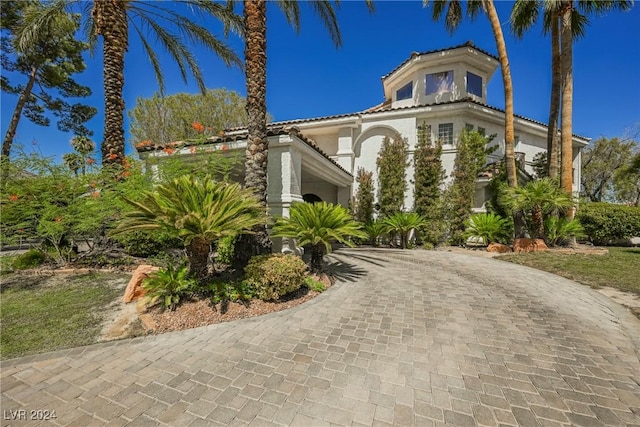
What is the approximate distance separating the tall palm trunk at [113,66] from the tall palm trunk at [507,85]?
47.4 feet

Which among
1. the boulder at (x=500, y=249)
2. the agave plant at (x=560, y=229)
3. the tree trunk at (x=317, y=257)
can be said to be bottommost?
the boulder at (x=500, y=249)

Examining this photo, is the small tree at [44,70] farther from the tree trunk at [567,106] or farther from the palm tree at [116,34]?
the tree trunk at [567,106]

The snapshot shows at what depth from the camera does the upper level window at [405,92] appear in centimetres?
1542

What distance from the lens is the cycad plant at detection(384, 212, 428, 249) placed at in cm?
1181

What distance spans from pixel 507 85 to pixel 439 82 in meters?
4.46

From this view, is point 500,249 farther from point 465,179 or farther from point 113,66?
point 113,66

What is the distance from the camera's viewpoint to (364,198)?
13.9m

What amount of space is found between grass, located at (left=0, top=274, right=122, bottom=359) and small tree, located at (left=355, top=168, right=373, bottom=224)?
1113 centimetres

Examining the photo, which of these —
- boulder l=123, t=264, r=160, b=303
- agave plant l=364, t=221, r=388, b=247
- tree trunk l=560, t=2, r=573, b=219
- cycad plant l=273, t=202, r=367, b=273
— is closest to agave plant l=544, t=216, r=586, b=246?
tree trunk l=560, t=2, r=573, b=219

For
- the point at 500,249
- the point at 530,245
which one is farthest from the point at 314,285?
the point at 530,245

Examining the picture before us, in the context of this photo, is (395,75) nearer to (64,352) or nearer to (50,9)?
(50,9)

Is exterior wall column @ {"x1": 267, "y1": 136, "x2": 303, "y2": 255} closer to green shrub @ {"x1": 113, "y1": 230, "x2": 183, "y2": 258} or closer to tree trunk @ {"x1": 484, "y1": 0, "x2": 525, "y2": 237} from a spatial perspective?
green shrub @ {"x1": 113, "y1": 230, "x2": 183, "y2": 258}

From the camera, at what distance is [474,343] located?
330 centimetres

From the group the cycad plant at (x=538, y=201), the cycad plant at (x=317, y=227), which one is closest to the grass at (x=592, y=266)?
the cycad plant at (x=538, y=201)
